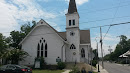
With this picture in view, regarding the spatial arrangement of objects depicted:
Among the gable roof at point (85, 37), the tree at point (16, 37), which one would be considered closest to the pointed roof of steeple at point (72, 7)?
the gable roof at point (85, 37)

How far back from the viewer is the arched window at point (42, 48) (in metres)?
25.2

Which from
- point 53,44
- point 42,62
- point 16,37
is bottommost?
point 42,62

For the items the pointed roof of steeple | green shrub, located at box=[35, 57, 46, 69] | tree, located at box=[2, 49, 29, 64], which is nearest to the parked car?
tree, located at box=[2, 49, 29, 64]

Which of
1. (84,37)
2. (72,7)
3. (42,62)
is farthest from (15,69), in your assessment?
(84,37)

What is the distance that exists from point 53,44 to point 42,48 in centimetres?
264

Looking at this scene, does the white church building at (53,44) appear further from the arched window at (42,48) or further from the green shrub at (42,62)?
the green shrub at (42,62)

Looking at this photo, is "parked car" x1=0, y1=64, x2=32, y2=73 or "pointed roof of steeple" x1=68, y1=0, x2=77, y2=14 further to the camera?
"pointed roof of steeple" x1=68, y1=0, x2=77, y2=14

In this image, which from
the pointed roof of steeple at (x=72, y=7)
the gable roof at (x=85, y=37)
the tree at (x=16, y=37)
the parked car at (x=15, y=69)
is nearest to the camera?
the parked car at (x=15, y=69)

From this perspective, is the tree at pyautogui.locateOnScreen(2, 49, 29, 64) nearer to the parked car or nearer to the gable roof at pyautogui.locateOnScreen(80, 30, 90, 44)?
the parked car

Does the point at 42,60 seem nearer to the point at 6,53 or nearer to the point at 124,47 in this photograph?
the point at 6,53

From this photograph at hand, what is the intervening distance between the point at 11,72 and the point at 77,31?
1548cm

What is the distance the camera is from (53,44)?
974 inches

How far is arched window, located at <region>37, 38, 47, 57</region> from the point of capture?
82.7 ft

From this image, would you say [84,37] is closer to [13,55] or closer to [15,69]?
[13,55]
